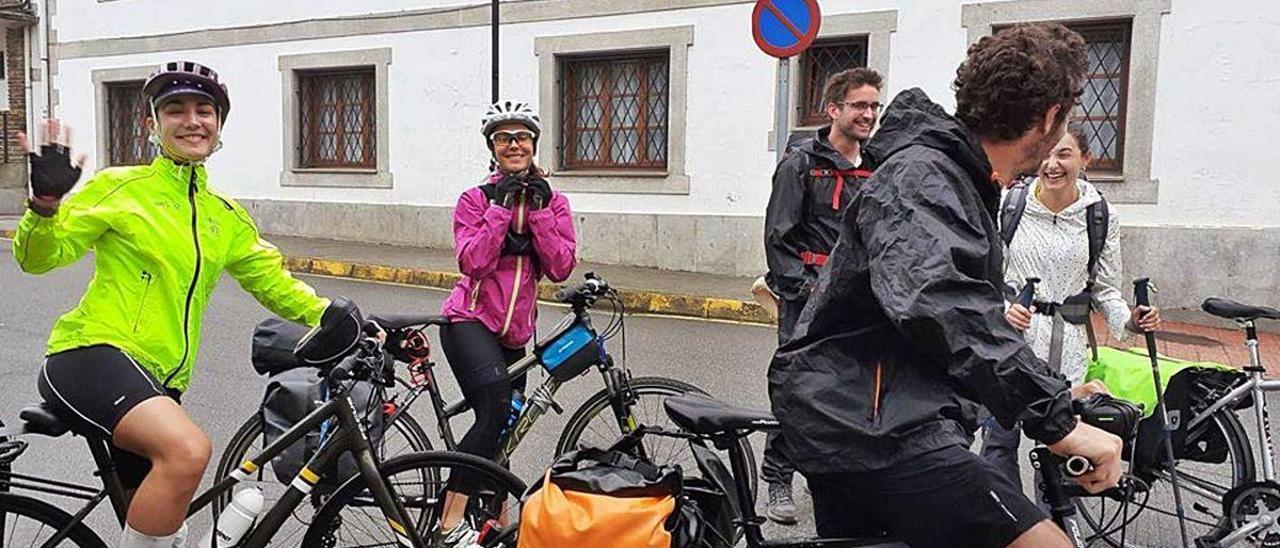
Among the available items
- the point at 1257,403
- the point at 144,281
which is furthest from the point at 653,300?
the point at 144,281

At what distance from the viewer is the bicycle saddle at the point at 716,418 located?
2.64m

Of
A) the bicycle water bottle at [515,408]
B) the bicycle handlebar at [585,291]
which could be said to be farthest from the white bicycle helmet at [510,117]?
the bicycle water bottle at [515,408]

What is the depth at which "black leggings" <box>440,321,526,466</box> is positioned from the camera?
13.6 ft

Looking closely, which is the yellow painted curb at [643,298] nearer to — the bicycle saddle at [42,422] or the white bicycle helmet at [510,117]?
the white bicycle helmet at [510,117]

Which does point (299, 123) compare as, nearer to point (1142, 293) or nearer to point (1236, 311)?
point (1142, 293)

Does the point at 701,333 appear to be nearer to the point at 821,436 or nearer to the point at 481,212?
the point at 481,212

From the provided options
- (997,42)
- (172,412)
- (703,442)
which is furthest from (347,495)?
(997,42)

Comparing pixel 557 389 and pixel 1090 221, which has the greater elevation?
pixel 1090 221

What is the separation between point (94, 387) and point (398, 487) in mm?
897

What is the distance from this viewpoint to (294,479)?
3229 millimetres

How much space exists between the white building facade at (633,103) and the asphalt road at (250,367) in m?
3.01

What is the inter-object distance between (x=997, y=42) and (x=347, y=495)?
7.33 feet

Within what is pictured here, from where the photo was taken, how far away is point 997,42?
2234mm

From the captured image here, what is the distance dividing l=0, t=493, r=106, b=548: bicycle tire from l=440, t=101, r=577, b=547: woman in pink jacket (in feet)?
4.45
